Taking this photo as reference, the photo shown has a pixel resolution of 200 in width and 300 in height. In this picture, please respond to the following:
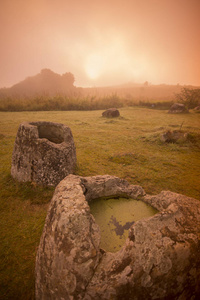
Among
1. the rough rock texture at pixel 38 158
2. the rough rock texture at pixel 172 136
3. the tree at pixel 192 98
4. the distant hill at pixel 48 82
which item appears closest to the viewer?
the rough rock texture at pixel 38 158

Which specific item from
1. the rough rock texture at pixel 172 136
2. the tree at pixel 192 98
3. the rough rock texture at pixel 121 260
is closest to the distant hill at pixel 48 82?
the tree at pixel 192 98

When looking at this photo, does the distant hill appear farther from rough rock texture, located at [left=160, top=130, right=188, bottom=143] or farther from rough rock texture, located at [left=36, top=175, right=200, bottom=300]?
rough rock texture, located at [left=36, top=175, right=200, bottom=300]

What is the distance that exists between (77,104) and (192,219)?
18.4 m

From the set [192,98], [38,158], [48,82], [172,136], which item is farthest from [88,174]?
[48,82]

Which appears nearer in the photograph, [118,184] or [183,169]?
[118,184]

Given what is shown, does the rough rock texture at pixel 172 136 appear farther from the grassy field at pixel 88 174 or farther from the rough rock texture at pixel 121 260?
the rough rock texture at pixel 121 260

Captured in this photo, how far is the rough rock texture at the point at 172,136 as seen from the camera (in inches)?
274

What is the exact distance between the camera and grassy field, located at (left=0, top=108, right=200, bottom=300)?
6.97 feet

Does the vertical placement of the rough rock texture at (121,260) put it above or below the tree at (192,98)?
below

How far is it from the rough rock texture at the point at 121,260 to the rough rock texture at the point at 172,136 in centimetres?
596

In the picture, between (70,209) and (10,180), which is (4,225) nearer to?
(10,180)

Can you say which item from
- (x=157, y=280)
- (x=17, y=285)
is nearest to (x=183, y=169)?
(x=157, y=280)

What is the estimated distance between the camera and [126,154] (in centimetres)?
576

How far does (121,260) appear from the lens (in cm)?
129
